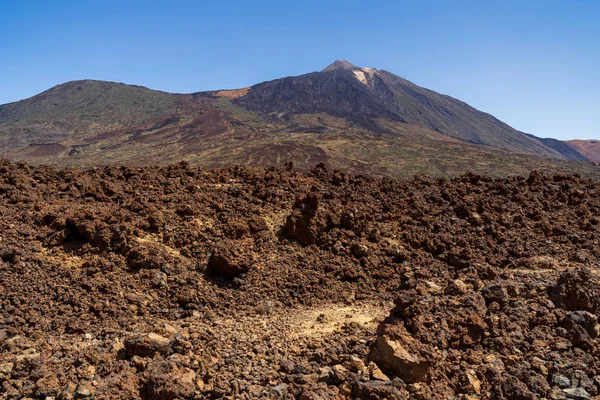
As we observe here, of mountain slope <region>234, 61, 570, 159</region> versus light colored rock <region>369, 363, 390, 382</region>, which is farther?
mountain slope <region>234, 61, 570, 159</region>

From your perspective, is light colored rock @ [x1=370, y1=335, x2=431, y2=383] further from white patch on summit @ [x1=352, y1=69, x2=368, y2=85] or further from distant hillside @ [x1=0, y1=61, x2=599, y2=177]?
white patch on summit @ [x1=352, y1=69, x2=368, y2=85]

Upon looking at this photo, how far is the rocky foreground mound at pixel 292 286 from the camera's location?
3.94m

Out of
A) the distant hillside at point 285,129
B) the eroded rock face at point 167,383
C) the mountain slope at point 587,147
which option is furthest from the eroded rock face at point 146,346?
the mountain slope at point 587,147

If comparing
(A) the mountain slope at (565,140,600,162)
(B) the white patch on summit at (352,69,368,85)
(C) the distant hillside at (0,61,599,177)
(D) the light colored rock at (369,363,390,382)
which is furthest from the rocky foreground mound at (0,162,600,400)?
(A) the mountain slope at (565,140,600,162)

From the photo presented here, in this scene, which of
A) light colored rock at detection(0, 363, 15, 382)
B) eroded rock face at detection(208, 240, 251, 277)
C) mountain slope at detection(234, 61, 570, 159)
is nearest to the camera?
light colored rock at detection(0, 363, 15, 382)

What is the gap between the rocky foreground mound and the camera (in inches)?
155

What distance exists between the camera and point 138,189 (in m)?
8.07

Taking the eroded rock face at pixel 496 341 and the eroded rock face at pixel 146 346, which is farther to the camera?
the eroded rock face at pixel 146 346

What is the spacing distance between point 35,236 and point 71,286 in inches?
47.9

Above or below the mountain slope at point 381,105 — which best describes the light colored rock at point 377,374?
below

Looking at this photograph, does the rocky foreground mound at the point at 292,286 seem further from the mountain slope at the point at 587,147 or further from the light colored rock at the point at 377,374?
the mountain slope at the point at 587,147

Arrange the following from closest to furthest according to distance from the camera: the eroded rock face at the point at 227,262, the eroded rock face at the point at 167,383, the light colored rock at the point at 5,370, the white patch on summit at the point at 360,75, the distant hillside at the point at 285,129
Answer: the eroded rock face at the point at 167,383 → the light colored rock at the point at 5,370 → the eroded rock face at the point at 227,262 → the distant hillside at the point at 285,129 → the white patch on summit at the point at 360,75

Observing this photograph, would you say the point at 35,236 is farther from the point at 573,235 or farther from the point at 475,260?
the point at 573,235

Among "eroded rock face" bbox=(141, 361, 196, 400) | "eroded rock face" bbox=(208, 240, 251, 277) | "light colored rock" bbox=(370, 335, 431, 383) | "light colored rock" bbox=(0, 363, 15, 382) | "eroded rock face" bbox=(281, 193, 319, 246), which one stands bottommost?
"light colored rock" bbox=(0, 363, 15, 382)
